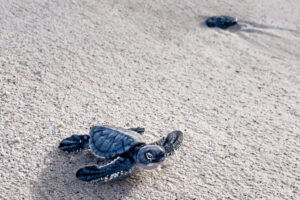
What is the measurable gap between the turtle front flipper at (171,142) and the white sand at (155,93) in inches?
3.1

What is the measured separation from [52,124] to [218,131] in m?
1.20

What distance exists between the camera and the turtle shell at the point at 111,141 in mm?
2223

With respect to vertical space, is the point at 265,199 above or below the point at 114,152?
below

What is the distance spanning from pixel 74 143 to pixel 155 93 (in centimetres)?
99

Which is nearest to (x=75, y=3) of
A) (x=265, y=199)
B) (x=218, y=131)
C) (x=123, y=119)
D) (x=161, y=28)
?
(x=161, y=28)

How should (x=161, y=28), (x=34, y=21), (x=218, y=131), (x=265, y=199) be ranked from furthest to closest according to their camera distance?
(x=161, y=28) → (x=34, y=21) → (x=218, y=131) → (x=265, y=199)

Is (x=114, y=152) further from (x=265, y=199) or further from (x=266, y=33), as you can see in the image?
(x=266, y=33)

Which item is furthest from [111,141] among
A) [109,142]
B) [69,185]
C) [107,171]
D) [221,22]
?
[221,22]

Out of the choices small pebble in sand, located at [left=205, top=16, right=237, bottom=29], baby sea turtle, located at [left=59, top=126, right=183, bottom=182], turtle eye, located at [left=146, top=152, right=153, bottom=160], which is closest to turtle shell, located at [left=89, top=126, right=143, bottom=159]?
baby sea turtle, located at [left=59, top=126, right=183, bottom=182]

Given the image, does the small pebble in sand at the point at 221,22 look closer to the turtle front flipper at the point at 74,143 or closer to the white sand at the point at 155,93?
the white sand at the point at 155,93

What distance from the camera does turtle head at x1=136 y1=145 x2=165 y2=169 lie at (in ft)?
7.07

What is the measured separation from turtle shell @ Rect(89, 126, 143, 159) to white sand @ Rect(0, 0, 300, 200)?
14 centimetres

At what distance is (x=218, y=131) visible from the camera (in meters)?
2.77

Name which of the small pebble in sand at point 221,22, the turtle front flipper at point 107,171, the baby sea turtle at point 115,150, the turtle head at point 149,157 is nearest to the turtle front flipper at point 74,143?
the baby sea turtle at point 115,150
